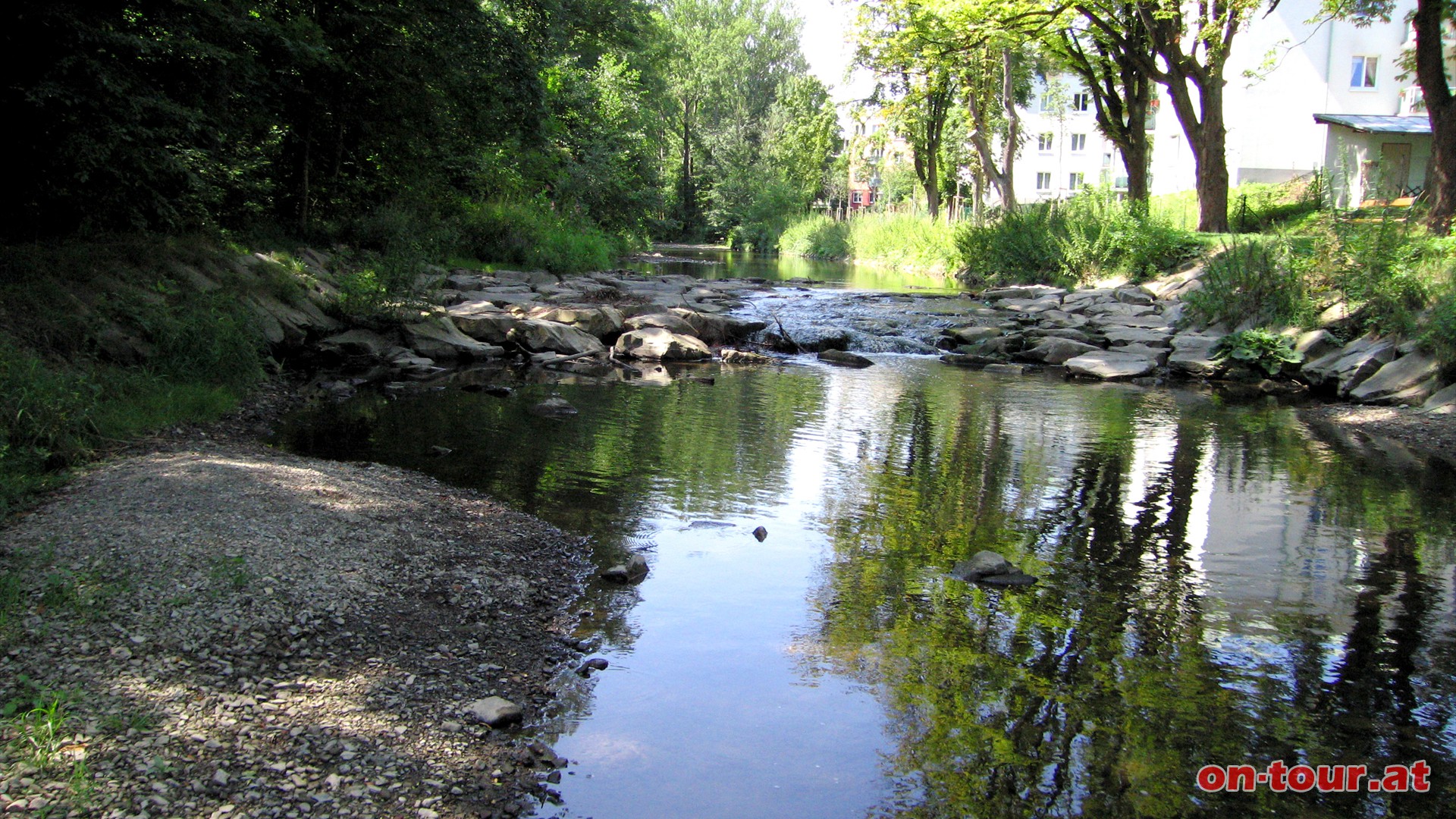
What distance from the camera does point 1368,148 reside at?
121 feet

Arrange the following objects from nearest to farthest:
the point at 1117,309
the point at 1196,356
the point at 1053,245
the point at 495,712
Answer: the point at 495,712, the point at 1196,356, the point at 1117,309, the point at 1053,245

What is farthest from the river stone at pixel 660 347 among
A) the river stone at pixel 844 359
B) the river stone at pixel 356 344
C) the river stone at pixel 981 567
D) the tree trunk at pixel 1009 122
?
the tree trunk at pixel 1009 122

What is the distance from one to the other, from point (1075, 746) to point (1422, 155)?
42.3 meters

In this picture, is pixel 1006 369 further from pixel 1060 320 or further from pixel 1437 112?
pixel 1437 112

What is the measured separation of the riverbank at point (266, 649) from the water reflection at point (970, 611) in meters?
0.44

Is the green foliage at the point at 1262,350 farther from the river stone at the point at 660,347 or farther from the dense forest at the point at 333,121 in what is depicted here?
the dense forest at the point at 333,121

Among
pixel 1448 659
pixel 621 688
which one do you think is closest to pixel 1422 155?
pixel 1448 659

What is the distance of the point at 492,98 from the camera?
1683 cm

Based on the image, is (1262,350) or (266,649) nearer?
(266,649)

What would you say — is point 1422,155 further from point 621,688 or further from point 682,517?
point 621,688

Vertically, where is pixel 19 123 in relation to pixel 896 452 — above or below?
above

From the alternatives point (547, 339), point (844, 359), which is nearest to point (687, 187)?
point (844, 359)

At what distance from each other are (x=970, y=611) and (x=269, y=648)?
365 cm

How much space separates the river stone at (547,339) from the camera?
51.0 feet
